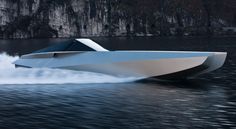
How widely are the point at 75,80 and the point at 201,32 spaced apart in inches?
6583

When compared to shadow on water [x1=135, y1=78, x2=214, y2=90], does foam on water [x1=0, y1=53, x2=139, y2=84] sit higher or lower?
higher

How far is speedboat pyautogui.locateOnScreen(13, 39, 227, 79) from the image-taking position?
30.8m

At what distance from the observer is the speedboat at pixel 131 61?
30812 mm

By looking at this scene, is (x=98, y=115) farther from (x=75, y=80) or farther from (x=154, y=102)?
(x=75, y=80)

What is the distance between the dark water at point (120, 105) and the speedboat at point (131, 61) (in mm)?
890

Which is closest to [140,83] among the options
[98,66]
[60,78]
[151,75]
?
[151,75]

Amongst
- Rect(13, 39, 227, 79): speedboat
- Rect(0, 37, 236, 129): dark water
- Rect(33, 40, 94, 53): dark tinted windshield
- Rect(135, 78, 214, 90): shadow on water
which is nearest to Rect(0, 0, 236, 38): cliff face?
Rect(33, 40, 94, 53): dark tinted windshield

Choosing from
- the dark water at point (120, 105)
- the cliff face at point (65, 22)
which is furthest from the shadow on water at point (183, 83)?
the cliff face at point (65, 22)

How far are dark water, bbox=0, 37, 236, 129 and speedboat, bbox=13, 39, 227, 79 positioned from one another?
890 mm

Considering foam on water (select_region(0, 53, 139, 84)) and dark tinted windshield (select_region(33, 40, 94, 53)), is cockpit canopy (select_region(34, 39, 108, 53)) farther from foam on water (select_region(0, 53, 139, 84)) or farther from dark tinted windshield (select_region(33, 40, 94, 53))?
foam on water (select_region(0, 53, 139, 84))

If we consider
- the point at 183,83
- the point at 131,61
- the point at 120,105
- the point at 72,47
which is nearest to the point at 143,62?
the point at 131,61

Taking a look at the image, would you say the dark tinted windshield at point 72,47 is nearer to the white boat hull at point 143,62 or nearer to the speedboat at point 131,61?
the speedboat at point 131,61

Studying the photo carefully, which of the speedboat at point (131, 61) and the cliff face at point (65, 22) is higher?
the cliff face at point (65, 22)

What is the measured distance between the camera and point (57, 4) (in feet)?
634
